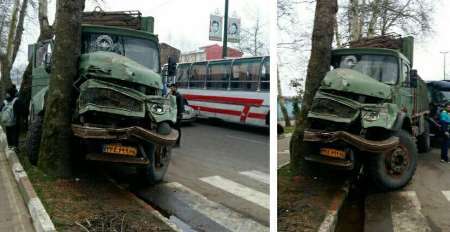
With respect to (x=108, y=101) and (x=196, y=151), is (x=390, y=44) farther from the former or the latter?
(x=196, y=151)

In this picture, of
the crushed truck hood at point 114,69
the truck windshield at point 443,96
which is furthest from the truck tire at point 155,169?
the truck windshield at point 443,96

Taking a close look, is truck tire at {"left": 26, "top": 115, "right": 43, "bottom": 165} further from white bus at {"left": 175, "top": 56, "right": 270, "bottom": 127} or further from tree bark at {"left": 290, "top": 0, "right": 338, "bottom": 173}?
tree bark at {"left": 290, "top": 0, "right": 338, "bottom": 173}

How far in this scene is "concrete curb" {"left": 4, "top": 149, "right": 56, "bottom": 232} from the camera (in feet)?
12.0

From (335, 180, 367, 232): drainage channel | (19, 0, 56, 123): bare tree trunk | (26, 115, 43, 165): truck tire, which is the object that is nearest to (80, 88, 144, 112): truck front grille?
(26, 115, 43, 165): truck tire

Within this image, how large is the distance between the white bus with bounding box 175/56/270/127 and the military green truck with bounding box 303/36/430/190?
2168 millimetres

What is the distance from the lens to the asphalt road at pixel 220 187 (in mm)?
4191

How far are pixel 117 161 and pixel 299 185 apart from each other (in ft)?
8.58

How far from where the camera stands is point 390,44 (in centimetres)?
362

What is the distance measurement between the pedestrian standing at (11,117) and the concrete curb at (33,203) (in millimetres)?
1273

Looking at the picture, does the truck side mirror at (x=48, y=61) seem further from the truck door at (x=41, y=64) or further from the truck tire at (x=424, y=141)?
the truck tire at (x=424, y=141)

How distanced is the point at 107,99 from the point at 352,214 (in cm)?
290

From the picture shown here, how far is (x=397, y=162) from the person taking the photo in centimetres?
375

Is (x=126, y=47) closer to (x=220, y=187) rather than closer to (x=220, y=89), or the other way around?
(x=220, y=187)

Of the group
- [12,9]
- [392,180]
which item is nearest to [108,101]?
[392,180]
